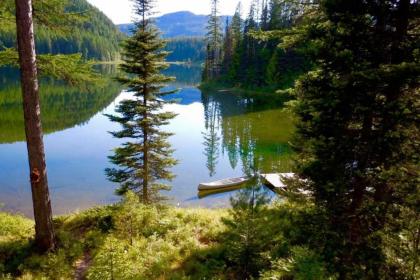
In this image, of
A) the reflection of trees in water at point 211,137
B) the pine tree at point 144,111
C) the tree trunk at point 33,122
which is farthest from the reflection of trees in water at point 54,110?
the tree trunk at point 33,122

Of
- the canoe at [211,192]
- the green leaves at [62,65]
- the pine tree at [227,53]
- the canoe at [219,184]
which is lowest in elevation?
the canoe at [211,192]

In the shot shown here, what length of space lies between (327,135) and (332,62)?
1469 mm

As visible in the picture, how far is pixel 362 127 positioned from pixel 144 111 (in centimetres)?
1127

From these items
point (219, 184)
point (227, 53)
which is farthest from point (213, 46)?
point (219, 184)

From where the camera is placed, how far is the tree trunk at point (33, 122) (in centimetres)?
798

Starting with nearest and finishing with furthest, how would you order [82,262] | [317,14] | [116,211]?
[317,14]
[82,262]
[116,211]

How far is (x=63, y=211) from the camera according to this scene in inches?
822

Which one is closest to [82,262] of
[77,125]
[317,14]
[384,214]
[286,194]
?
[286,194]

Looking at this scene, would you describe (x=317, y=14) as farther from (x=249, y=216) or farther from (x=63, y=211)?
(x=63, y=211)

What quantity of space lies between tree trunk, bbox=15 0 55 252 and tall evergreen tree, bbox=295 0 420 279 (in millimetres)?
6246

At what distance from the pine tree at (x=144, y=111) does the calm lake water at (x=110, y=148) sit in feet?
7.01

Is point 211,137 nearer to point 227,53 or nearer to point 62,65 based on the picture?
point 62,65

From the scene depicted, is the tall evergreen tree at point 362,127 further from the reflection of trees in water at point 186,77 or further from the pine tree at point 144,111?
the reflection of trees in water at point 186,77

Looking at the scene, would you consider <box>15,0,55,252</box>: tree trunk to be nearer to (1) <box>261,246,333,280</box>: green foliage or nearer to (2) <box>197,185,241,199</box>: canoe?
(1) <box>261,246,333,280</box>: green foliage
